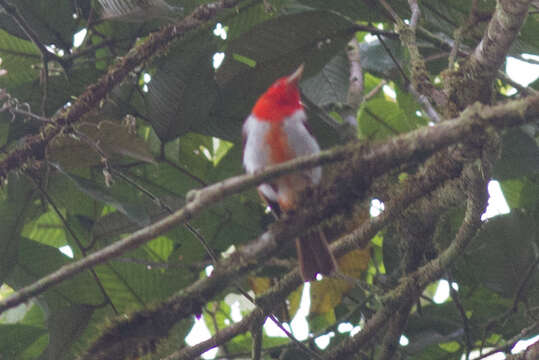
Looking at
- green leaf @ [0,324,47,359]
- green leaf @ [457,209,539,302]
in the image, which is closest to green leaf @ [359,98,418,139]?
green leaf @ [457,209,539,302]

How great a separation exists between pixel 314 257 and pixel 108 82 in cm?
104

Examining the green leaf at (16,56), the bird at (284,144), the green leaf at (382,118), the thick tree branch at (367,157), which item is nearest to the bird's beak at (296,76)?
the bird at (284,144)

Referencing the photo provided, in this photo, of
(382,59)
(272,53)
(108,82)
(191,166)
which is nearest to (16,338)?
(191,166)

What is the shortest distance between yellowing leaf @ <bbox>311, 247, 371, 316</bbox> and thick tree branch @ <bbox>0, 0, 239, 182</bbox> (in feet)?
4.03

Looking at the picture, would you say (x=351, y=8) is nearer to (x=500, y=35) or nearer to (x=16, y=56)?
(x=500, y=35)

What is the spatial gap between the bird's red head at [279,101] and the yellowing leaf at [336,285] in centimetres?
73

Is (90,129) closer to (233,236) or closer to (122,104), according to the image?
(122,104)

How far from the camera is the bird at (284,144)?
9.14ft

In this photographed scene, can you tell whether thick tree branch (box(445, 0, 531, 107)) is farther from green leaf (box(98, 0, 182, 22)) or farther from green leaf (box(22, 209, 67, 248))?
green leaf (box(22, 209, 67, 248))

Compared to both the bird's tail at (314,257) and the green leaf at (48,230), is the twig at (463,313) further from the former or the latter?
the green leaf at (48,230)

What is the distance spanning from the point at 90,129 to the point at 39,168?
478 millimetres

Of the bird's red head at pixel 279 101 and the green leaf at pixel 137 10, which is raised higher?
the green leaf at pixel 137 10

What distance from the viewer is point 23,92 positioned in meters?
3.13

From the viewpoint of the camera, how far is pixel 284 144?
2.87m
